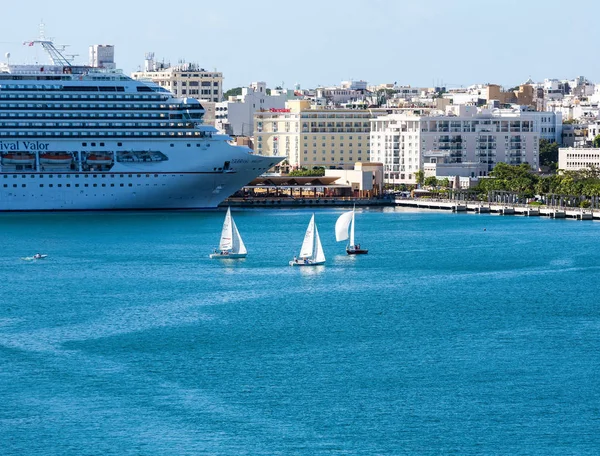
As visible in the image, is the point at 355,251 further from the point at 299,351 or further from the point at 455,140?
the point at 455,140

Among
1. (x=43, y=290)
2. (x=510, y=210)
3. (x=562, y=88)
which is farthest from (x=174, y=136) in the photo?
(x=562, y=88)

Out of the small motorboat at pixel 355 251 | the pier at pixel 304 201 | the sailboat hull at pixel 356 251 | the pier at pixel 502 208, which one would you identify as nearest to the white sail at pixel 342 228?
the small motorboat at pixel 355 251

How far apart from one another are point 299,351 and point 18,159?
4700 centimetres

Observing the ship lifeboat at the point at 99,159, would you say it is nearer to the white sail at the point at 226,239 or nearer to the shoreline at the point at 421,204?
the shoreline at the point at 421,204

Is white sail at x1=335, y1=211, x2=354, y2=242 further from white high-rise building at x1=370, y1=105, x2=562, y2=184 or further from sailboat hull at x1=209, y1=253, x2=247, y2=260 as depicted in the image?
white high-rise building at x1=370, y1=105, x2=562, y2=184

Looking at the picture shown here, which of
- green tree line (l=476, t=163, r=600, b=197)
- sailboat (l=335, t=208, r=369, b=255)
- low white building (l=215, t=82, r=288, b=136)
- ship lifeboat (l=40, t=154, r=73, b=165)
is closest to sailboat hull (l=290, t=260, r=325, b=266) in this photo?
sailboat (l=335, t=208, r=369, b=255)

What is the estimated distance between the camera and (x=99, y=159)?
82875 mm

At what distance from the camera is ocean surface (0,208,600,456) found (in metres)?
30.5

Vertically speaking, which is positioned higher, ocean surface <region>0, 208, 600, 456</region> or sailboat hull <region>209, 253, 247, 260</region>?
sailboat hull <region>209, 253, 247, 260</region>

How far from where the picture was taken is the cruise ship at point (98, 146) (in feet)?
271

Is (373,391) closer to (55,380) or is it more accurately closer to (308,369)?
(308,369)

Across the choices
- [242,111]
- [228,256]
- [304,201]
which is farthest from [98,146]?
[242,111]

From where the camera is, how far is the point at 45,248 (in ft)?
210

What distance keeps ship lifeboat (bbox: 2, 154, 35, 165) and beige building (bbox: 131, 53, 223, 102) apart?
64.8m
